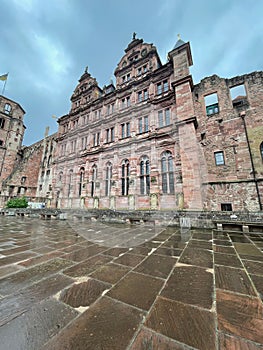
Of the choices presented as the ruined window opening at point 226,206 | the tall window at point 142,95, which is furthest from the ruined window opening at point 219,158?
the tall window at point 142,95

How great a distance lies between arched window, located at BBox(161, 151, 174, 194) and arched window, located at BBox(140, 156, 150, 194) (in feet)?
4.53

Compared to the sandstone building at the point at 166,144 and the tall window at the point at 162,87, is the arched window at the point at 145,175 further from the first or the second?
the tall window at the point at 162,87

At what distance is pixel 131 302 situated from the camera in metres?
1.69

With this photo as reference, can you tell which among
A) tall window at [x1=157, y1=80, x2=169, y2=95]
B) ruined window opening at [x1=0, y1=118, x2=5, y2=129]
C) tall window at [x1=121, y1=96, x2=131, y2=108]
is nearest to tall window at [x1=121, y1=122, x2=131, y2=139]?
tall window at [x1=121, y1=96, x2=131, y2=108]

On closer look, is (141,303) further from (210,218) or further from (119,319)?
(210,218)

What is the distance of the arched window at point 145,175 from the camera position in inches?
476

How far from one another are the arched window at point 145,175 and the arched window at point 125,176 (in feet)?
4.92

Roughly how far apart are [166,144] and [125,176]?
15.4 feet

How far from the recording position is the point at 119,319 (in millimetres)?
1411

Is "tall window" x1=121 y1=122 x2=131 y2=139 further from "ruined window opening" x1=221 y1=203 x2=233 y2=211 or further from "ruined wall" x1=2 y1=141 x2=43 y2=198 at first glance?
"ruined wall" x1=2 y1=141 x2=43 y2=198

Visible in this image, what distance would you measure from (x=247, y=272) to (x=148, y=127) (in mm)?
12117

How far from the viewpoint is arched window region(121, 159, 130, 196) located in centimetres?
1311

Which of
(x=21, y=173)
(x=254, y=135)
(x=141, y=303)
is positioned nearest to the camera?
(x=141, y=303)

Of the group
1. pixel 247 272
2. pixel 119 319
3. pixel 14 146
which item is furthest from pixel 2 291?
pixel 14 146
